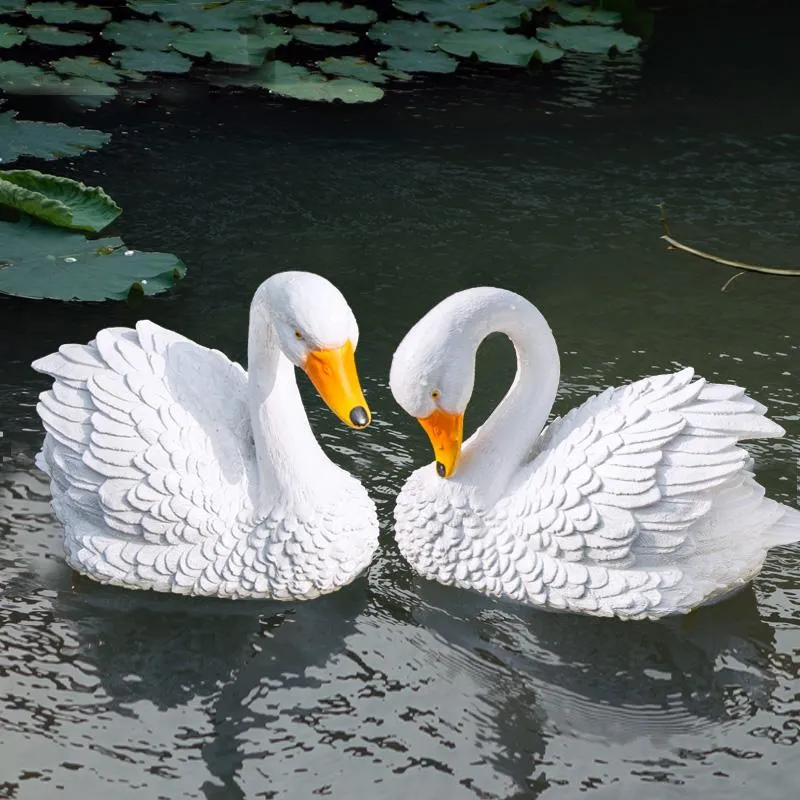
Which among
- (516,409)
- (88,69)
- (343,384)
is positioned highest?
(88,69)

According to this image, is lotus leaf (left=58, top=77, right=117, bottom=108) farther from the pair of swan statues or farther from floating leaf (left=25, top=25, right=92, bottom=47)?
the pair of swan statues

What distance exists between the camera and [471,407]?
5.56m

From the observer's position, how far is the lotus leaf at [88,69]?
7992 millimetres

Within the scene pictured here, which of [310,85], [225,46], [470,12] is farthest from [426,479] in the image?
[470,12]

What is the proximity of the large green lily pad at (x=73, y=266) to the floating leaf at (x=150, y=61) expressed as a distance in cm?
225

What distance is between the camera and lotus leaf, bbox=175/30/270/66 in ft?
27.5

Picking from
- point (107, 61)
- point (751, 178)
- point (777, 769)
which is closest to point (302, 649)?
point (777, 769)

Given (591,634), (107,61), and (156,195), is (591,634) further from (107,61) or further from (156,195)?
(107,61)

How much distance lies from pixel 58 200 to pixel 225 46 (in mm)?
2489

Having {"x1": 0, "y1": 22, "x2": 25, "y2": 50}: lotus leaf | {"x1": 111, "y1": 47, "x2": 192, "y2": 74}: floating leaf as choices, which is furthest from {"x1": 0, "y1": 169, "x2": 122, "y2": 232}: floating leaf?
{"x1": 0, "y1": 22, "x2": 25, "y2": 50}: lotus leaf

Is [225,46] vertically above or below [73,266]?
above

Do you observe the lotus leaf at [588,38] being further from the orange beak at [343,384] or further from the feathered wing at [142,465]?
the orange beak at [343,384]

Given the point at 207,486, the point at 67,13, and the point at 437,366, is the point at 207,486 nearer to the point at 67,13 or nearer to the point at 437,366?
the point at 437,366

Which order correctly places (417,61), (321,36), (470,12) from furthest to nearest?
(470,12) < (321,36) < (417,61)
